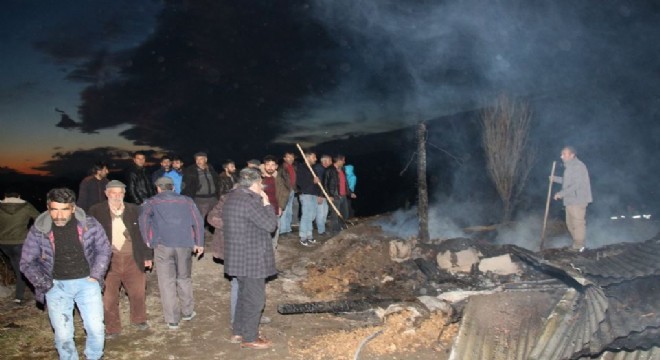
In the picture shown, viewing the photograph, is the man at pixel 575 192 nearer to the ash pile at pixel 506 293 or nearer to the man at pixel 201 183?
the ash pile at pixel 506 293

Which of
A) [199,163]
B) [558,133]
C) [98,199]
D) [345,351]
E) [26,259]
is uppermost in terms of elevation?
[558,133]

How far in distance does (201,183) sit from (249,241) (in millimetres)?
4325

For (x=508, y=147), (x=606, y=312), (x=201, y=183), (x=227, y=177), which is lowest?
(x=606, y=312)

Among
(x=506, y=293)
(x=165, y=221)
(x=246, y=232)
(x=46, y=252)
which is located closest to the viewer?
(x=46, y=252)

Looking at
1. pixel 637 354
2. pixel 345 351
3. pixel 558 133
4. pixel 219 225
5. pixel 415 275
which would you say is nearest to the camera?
pixel 637 354

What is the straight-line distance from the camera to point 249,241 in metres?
5.38

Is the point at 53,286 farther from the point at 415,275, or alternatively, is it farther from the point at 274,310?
the point at 415,275

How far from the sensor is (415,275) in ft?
28.5

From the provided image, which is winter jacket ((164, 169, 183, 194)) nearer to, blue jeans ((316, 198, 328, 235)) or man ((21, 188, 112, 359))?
blue jeans ((316, 198, 328, 235))

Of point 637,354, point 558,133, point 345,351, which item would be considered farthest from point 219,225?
point 558,133

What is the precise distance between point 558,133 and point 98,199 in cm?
1619

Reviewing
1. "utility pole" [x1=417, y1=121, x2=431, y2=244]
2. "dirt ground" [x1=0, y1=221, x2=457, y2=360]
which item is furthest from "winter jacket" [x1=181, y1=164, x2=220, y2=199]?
"utility pole" [x1=417, y1=121, x2=431, y2=244]

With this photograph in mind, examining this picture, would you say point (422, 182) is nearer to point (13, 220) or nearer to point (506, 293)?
point (506, 293)

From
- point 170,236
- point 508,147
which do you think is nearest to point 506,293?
point 170,236
